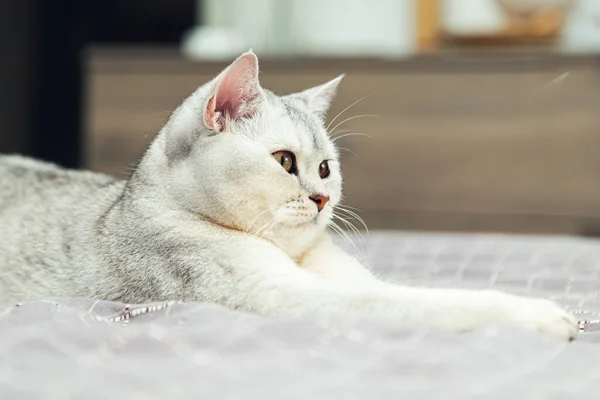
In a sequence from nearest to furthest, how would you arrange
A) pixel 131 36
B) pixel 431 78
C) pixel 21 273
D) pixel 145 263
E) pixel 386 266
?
1. pixel 145 263
2. pixel 21 273
3. pixel 386 266
4. pixel 431 78
5. pixel 131 36

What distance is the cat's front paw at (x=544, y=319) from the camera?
81cm

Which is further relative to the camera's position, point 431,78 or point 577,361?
point 431,78

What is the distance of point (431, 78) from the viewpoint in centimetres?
257

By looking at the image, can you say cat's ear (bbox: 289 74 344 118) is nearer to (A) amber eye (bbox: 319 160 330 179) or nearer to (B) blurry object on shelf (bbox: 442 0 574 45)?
(A) amber eye (bbox: 319 160 330 179)

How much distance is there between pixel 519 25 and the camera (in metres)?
2.81

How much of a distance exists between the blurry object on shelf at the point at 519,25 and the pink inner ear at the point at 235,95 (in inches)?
78.0

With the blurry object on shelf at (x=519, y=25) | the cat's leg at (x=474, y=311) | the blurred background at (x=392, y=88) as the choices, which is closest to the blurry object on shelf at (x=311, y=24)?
the blurred background at (x=392, y=88)

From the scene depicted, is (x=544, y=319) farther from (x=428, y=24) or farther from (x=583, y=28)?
(x=428, y=24)

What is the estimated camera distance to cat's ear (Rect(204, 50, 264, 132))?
1.01m

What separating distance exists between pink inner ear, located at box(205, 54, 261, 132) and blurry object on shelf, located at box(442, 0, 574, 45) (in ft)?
6.50

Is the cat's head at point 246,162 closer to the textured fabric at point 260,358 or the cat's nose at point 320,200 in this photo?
the cat's nose at point 320,200

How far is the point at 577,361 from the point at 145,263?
56cm

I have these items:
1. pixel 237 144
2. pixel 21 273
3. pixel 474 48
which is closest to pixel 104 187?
pixel 21 273

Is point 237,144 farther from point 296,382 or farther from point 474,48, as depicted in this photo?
point 474,48
